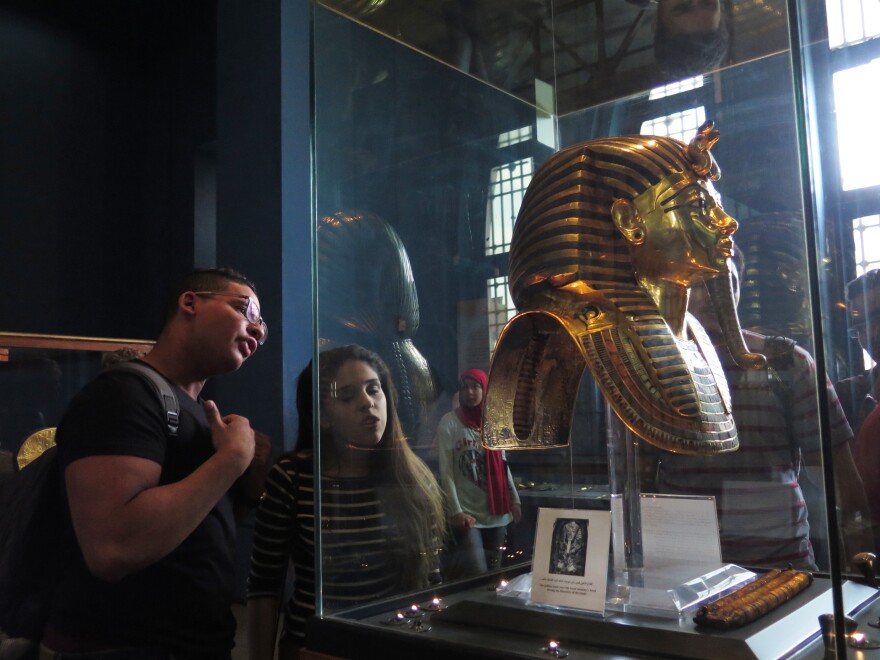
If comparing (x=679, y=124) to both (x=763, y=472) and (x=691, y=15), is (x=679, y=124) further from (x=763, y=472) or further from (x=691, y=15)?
(x=763, y=472)

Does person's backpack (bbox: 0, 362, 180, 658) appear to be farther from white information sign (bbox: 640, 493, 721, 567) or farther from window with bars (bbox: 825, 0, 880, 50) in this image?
window with bars (bbox: 825, 0, 880, 50)

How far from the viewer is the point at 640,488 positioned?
4.70ft

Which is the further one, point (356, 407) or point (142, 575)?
point (356, 407)

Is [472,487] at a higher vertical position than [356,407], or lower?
lower

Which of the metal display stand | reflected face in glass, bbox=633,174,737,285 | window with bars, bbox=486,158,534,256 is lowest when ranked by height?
the metal display stand

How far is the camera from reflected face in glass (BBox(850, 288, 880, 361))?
3.66 ft

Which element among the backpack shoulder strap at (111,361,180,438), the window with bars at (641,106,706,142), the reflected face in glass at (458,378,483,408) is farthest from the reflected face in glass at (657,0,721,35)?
the backpack shoulder strap at (111,361,180,438)

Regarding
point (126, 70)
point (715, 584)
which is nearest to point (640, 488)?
point (715, 584)

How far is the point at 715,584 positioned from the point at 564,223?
64 cm

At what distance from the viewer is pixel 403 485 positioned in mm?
1742

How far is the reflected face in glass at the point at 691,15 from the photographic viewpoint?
160cm

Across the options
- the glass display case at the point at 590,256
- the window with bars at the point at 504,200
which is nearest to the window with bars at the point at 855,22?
the glass display case at the point at 590,256

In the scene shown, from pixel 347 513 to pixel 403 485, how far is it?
0.48ft

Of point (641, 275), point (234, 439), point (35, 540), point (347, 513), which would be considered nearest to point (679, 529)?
point (641, 275)
